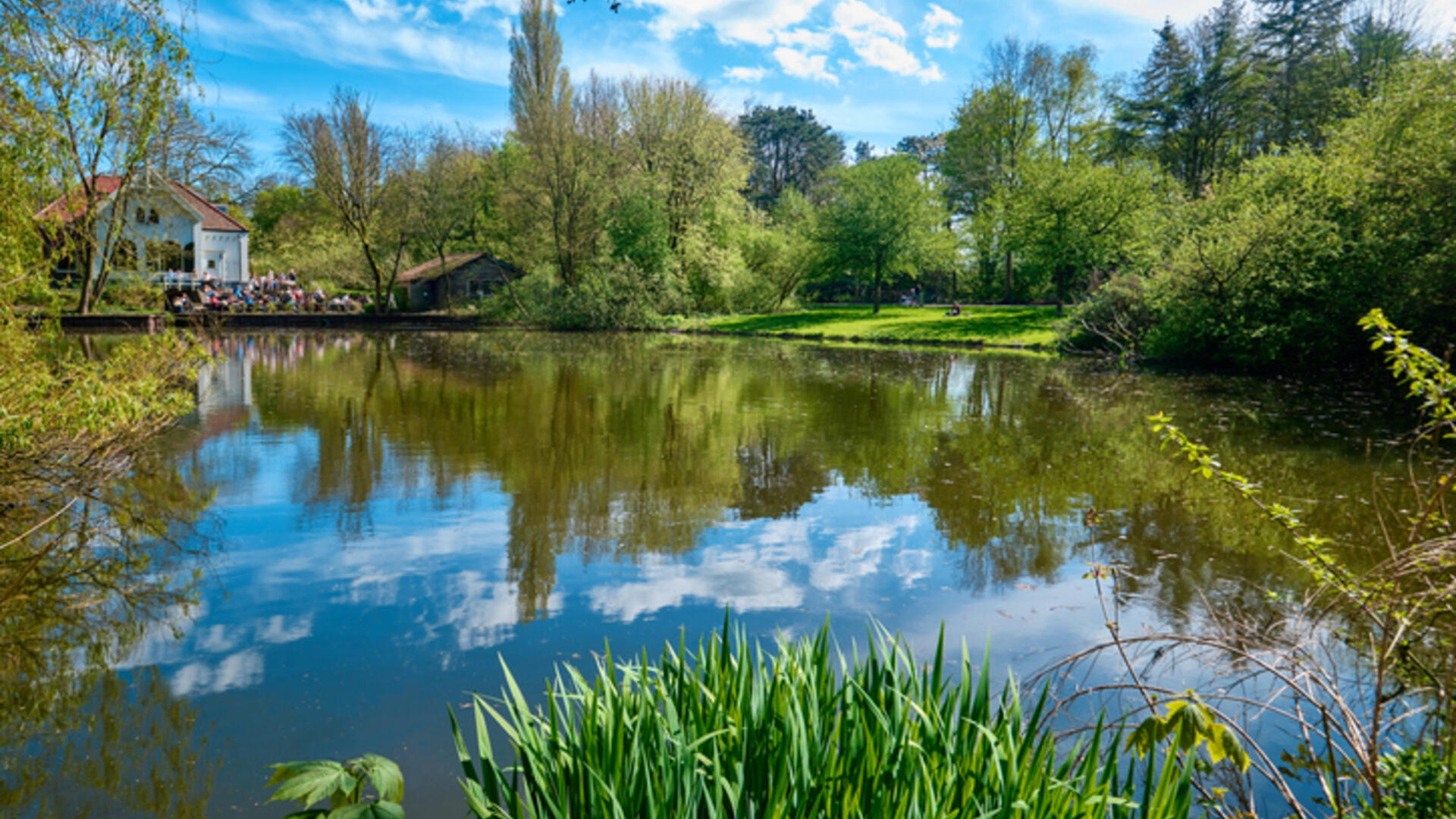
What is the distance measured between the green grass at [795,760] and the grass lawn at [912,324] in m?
32.5

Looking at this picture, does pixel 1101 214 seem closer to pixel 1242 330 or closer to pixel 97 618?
pixel 1242 330

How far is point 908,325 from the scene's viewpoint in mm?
40406

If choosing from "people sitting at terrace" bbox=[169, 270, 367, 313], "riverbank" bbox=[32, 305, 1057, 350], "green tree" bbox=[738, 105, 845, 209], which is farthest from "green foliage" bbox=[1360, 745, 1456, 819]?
"green tree" bbox=[738, 105, 845, 209]

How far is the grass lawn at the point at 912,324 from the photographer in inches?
1422

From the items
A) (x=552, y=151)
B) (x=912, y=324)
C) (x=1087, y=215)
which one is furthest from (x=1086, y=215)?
(x=552, y=151)

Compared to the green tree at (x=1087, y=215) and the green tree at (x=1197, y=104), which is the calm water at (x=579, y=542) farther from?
the green tree at (x=1197, y=104)

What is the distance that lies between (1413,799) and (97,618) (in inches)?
274

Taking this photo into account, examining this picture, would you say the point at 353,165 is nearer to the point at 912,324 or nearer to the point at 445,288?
the point at 445,288

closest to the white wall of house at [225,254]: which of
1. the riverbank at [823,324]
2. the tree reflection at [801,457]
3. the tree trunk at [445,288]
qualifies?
the tree trunk at [445,288]

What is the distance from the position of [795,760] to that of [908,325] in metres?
39.3

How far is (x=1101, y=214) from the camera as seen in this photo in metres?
36.7

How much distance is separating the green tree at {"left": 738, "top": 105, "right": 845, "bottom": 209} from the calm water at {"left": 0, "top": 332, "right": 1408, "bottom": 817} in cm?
6847

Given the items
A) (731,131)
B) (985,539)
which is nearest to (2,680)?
(985,539)

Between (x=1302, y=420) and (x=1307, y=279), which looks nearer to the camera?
(x=1302, y=420)
